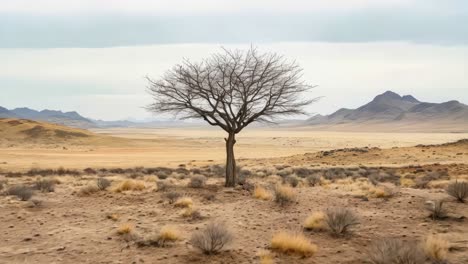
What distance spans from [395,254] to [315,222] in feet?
13.1

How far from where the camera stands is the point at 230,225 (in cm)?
1339

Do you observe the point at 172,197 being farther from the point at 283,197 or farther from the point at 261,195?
the point at 283,197

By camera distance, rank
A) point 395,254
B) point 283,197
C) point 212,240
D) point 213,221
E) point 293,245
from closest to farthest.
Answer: point 395,254 → point 212,240 → point 293,245 → point 213,221 → point 283,197

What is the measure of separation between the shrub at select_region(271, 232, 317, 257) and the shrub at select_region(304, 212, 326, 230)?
5.87 ft

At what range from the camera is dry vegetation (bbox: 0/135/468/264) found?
34.2 ft

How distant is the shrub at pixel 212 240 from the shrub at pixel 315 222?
2.89 metres

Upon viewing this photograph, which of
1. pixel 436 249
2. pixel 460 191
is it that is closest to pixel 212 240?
pixel 436 249

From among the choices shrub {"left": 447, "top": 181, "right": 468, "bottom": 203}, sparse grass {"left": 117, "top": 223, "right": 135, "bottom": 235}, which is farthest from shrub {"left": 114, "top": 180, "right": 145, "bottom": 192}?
shrub {"left": 447, "top": 181, "right": 468, "bottom": 203}

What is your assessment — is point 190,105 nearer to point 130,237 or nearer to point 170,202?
point 170,202

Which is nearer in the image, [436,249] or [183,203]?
[436,249]

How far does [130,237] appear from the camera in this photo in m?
11.9

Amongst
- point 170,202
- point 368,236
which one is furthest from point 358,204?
point 170,202

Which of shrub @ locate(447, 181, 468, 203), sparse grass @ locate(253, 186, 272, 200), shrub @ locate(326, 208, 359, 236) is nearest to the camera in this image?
shrub @ locate(326, 208, 359, 236)

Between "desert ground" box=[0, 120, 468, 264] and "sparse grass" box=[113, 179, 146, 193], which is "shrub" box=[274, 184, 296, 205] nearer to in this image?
"desert ground" box=[0, 120, 468, 264]
